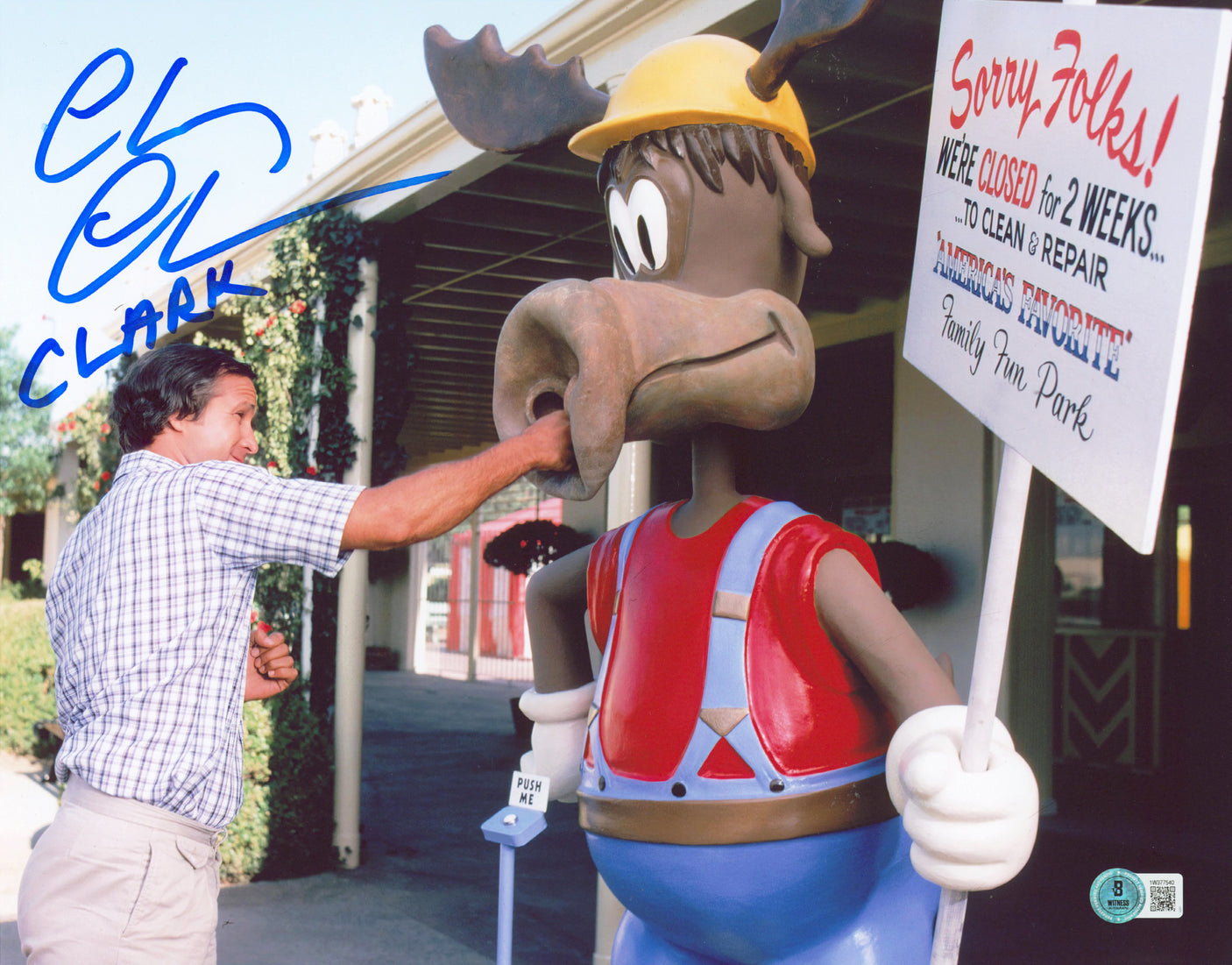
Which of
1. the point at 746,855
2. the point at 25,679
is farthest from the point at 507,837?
the point at 25,679

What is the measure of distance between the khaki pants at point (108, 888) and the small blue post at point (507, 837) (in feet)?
2.19

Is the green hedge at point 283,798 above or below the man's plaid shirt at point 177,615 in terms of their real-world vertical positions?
below

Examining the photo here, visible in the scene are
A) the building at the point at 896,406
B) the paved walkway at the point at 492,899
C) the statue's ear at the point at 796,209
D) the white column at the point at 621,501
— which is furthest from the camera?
the paved walkway at the point at 492,899

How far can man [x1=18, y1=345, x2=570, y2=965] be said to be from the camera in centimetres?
181

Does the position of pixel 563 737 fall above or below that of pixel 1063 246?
below

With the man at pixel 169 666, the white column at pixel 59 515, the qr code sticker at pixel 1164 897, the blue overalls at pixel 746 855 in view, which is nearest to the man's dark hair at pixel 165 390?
the man at pixel 169 666

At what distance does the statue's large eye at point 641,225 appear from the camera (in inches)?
→ 81.6

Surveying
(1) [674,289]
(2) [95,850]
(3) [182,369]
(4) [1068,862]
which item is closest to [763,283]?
(1) [674,289]

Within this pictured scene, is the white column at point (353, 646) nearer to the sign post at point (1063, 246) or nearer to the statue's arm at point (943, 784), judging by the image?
the statue's arm at point (943, 784)

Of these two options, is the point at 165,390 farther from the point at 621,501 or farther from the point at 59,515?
the point at 59,515

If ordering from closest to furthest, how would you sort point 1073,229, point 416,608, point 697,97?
point 1073,229 → point 697,97 → point 416,608

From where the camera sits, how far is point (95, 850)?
72.0 inches

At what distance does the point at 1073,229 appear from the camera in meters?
1.42

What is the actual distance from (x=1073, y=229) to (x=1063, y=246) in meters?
0.03
